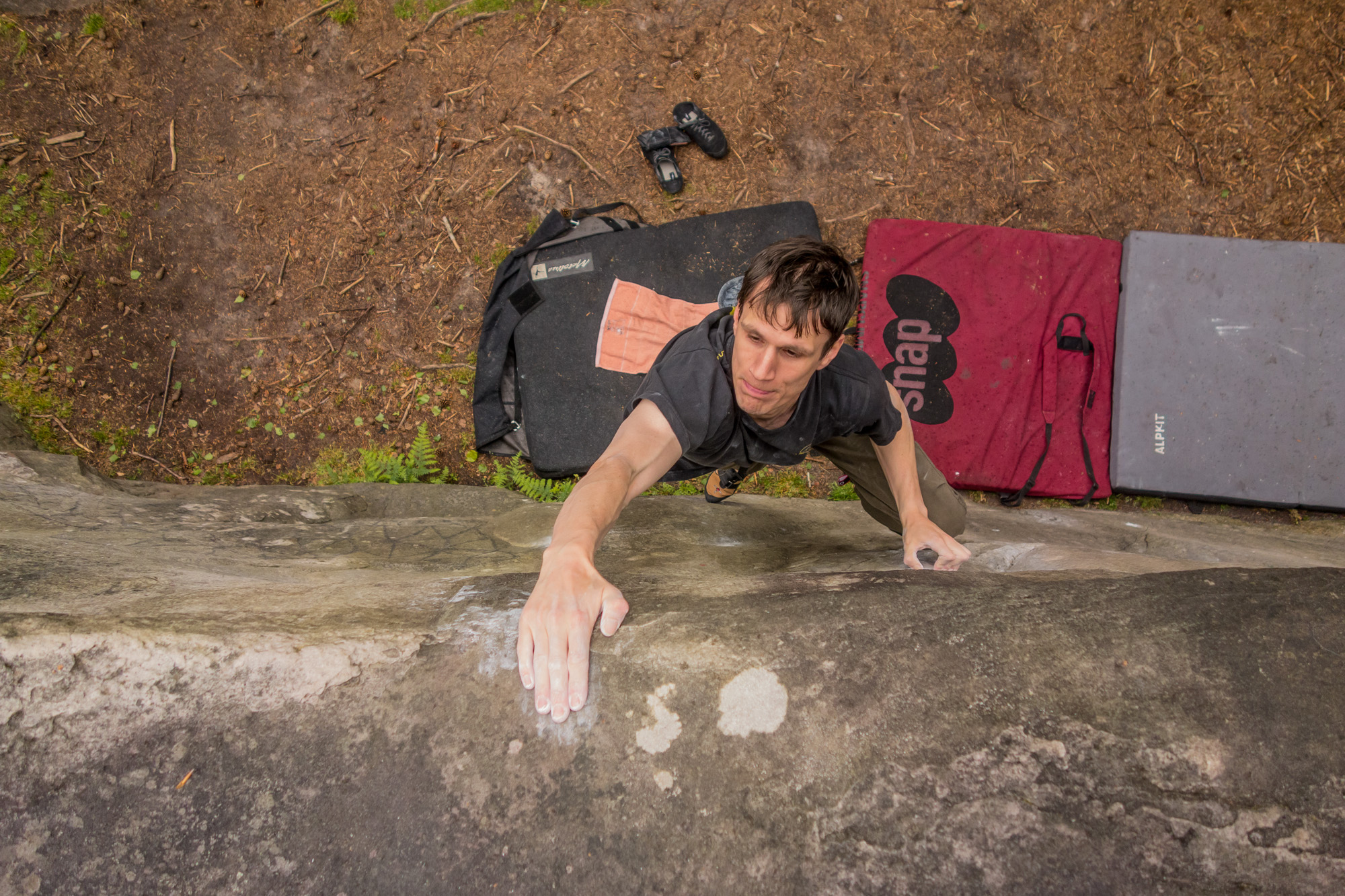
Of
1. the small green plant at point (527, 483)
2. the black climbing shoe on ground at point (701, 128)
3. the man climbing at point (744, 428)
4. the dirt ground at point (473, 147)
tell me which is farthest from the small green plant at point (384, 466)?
the black climbing shoe on ground at point (701, 128)

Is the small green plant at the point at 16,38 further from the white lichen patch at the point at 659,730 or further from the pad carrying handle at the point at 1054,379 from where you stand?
the pad carrying handle at the point at 1054,379

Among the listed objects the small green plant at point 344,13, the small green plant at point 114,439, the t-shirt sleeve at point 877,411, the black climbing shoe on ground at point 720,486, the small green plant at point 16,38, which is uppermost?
the small green plant at point 344,13

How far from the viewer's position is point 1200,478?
13.3ft

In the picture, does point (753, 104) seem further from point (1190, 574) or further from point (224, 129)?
point (1190, 574)

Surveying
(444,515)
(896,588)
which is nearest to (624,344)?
(444,515)

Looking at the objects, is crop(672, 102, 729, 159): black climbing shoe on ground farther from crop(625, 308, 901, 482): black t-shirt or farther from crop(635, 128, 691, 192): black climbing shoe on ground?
crop(625, 308, 901, 482): black t-shirt

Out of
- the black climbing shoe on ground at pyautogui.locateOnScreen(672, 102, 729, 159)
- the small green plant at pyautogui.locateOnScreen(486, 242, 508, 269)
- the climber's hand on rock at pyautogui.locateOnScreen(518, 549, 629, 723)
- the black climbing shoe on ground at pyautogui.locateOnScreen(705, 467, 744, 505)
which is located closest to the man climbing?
the climber's hand on rock at pyautogui.locateOnScreen(518, 549, 629, 723)

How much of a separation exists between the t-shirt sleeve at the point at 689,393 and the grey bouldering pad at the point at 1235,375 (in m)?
3.20

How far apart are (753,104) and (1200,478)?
11.8ft

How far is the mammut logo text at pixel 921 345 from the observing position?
Result: 13.7 ft

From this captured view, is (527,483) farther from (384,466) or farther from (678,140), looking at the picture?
(678,140)

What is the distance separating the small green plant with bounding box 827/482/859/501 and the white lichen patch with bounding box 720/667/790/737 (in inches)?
109

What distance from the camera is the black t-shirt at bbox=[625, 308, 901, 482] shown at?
216 cm

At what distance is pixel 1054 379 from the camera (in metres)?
4.20
